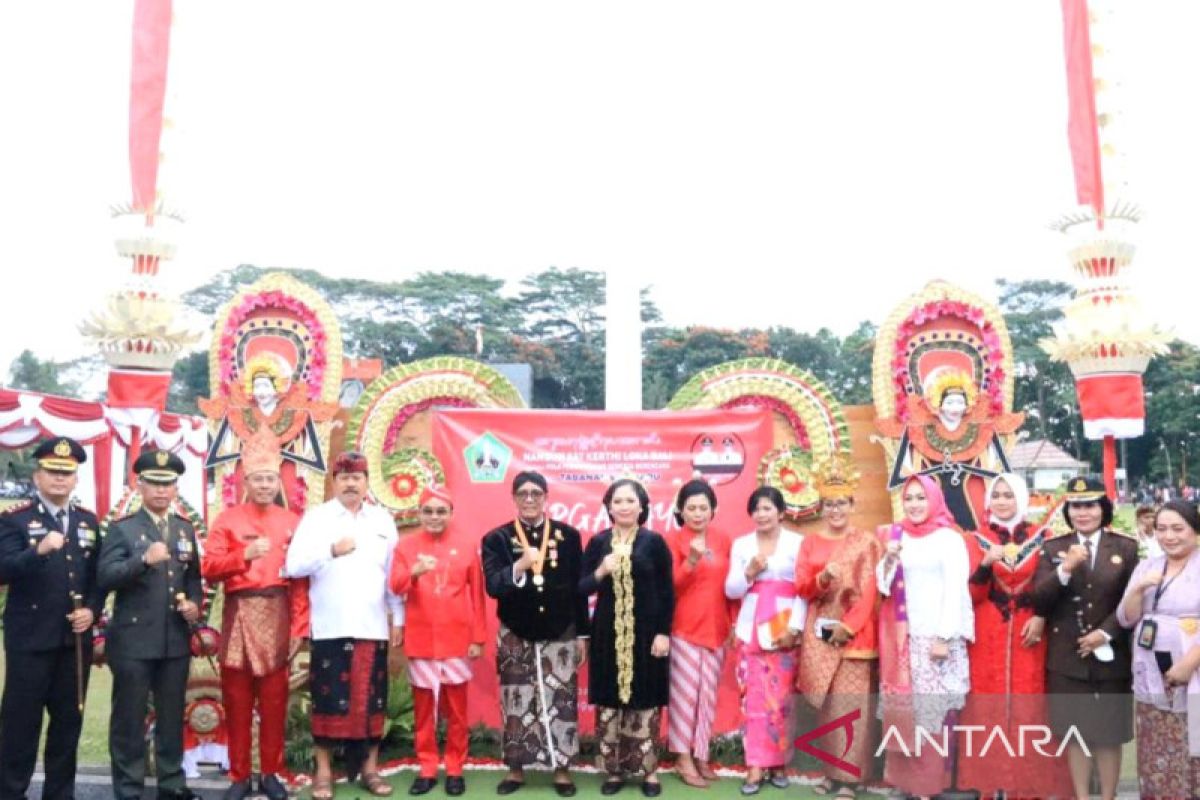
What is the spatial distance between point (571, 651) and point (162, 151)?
415 cm

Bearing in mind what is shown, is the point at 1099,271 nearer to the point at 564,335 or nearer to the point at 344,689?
the point at 344,689

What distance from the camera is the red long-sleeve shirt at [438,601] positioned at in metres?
4.88

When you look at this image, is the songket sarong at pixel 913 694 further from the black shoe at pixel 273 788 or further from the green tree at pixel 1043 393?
the green tree at pixel 1043 393

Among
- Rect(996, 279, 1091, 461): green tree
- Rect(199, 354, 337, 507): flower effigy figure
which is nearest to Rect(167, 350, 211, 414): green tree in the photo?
Rect(996, 279, 1091, 461): green tree

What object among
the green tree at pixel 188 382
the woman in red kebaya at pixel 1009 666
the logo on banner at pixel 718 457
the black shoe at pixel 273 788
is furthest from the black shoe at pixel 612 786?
the green tree at pixel 188 382

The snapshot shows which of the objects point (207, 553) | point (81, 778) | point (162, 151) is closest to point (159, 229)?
point (162, 151)

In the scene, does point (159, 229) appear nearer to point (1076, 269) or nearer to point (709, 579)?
point (709, 579)

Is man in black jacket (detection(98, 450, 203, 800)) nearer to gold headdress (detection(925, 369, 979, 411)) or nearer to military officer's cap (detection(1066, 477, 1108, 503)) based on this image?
military officer's cap (detection(1066, 477, 1108, 503))

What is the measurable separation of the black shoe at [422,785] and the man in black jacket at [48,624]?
1481mm

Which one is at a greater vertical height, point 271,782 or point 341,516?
point 341,516

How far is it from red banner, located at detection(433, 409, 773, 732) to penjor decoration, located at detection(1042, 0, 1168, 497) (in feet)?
6.98

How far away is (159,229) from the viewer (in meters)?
6.41

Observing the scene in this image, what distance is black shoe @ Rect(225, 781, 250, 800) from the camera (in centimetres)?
473

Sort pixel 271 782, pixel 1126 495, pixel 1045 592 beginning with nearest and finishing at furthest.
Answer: pixel 1045 592
pixel 271 782
pixel 1126 495
